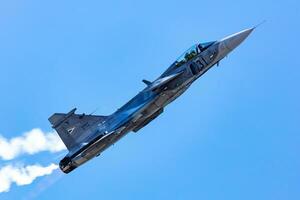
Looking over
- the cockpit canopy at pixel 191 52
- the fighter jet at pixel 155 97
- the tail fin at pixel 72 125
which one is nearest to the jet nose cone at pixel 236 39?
the fighter jet at pixel 155 97

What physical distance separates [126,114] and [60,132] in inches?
155

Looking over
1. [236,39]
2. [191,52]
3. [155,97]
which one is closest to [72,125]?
[155,97]

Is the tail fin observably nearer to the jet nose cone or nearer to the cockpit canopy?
the cockpit canopy

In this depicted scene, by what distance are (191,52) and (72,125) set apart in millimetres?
7476

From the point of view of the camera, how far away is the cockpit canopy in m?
31.8

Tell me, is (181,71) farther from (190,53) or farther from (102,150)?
(102,150)

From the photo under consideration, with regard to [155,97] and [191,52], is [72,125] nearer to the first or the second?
[155,97]

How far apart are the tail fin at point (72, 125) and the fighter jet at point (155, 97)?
17.4 inches

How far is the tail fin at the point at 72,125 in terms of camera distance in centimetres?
3278

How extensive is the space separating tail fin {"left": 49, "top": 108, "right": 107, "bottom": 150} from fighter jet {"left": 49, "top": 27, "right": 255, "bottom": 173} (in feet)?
1.45

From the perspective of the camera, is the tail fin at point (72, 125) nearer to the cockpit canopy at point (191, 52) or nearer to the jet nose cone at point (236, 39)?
the cockpit canopy at point (191, 52)

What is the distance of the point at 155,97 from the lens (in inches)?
1220

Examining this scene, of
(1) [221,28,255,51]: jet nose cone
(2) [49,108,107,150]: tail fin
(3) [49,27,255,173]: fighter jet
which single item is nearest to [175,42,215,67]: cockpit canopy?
(3) [49,27,255,173]: fighter jet

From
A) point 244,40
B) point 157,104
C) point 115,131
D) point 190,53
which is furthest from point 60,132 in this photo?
point 244,40
